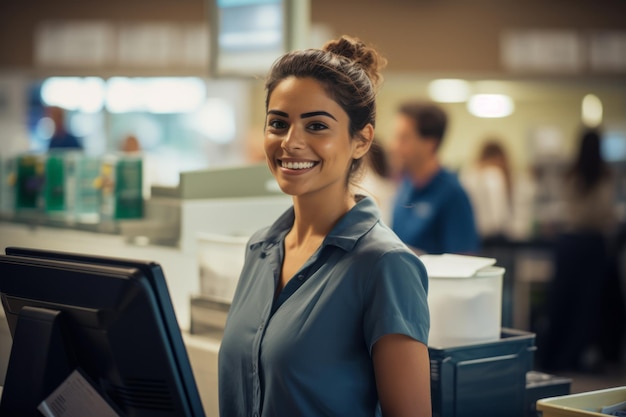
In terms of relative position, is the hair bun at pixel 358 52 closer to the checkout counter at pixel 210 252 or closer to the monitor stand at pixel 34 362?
the checkout counter at pixel 210 252

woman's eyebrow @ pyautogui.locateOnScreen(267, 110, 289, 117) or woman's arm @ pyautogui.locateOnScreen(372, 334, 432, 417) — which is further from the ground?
woman's eyebrow @ pyautogui.locateOnScreen(267, 110, 289, 117)

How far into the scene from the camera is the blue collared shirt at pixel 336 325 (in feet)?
5.23

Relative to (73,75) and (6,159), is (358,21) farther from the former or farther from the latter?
(6,159)

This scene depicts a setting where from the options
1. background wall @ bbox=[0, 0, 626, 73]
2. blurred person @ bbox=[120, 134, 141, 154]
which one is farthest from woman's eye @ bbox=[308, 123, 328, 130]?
blurred person @ bbox=[120, 134, 141, 154]

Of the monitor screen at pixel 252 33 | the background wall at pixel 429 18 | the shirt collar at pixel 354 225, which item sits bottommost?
the shirt collar at pixel 354 225

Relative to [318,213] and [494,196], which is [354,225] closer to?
[318,213]

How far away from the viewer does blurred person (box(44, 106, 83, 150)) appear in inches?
279

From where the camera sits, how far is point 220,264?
248 cm

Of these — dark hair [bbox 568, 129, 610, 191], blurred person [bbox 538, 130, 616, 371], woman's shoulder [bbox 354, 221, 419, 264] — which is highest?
dark hair [bbox 568, 129, 610, 191]

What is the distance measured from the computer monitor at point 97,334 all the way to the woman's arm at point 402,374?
35 cm

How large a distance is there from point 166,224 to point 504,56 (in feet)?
16.6

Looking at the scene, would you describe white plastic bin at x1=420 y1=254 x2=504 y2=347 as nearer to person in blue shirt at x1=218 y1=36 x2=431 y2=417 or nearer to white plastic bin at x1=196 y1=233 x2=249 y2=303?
person in blue shirt at x1=218 y1=36 x2=431 y2=417

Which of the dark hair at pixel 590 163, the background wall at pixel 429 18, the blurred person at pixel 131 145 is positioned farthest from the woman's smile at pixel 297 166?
the blurred person at pixel 131 145

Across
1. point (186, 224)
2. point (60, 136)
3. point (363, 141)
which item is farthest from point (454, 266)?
point (60, 136)
